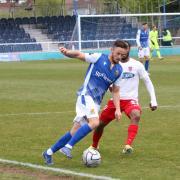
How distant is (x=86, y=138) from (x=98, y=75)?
2773 millimetres

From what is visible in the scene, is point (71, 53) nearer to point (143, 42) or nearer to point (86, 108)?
point (86, 108)

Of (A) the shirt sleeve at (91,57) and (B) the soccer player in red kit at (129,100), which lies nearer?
(A) the shirt sleeve at (91,57)

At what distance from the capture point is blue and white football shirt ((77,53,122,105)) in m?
8.59

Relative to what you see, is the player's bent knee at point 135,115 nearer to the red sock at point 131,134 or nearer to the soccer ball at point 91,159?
the red sock at point 131,134

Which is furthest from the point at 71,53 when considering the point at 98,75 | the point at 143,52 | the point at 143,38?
the point at 143,52

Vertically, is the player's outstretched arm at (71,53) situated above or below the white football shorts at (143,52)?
above

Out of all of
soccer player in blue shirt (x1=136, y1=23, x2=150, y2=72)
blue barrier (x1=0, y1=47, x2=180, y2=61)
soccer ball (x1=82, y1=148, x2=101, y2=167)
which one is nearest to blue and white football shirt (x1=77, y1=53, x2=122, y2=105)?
soccer ball (x1=82, y1=148, x2=101, y2=167)

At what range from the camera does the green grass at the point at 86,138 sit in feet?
27.8

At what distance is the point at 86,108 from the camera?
8500 millimetres

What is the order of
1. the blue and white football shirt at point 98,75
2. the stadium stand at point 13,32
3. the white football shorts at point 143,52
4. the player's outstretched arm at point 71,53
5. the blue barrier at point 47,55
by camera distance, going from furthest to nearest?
the stadium stand at point 13,32 < the blue barrier at point 47,55 < the white football shorts at point 143,52 < the blue and white football shirt at point 98,75 < the player's outstretched arm at point 71,53

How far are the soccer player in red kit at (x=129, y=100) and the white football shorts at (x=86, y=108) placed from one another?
994 mm

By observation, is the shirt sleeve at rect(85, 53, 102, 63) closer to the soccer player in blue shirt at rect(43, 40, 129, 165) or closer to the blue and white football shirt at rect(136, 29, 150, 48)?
the soccer player in blue shirt at rect(43, 40, 129, 165)

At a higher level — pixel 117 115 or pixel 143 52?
pixel 117 115

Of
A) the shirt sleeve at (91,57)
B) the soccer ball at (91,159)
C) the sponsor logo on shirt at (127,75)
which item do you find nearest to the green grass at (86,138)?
the soccer ball at (91,159)
